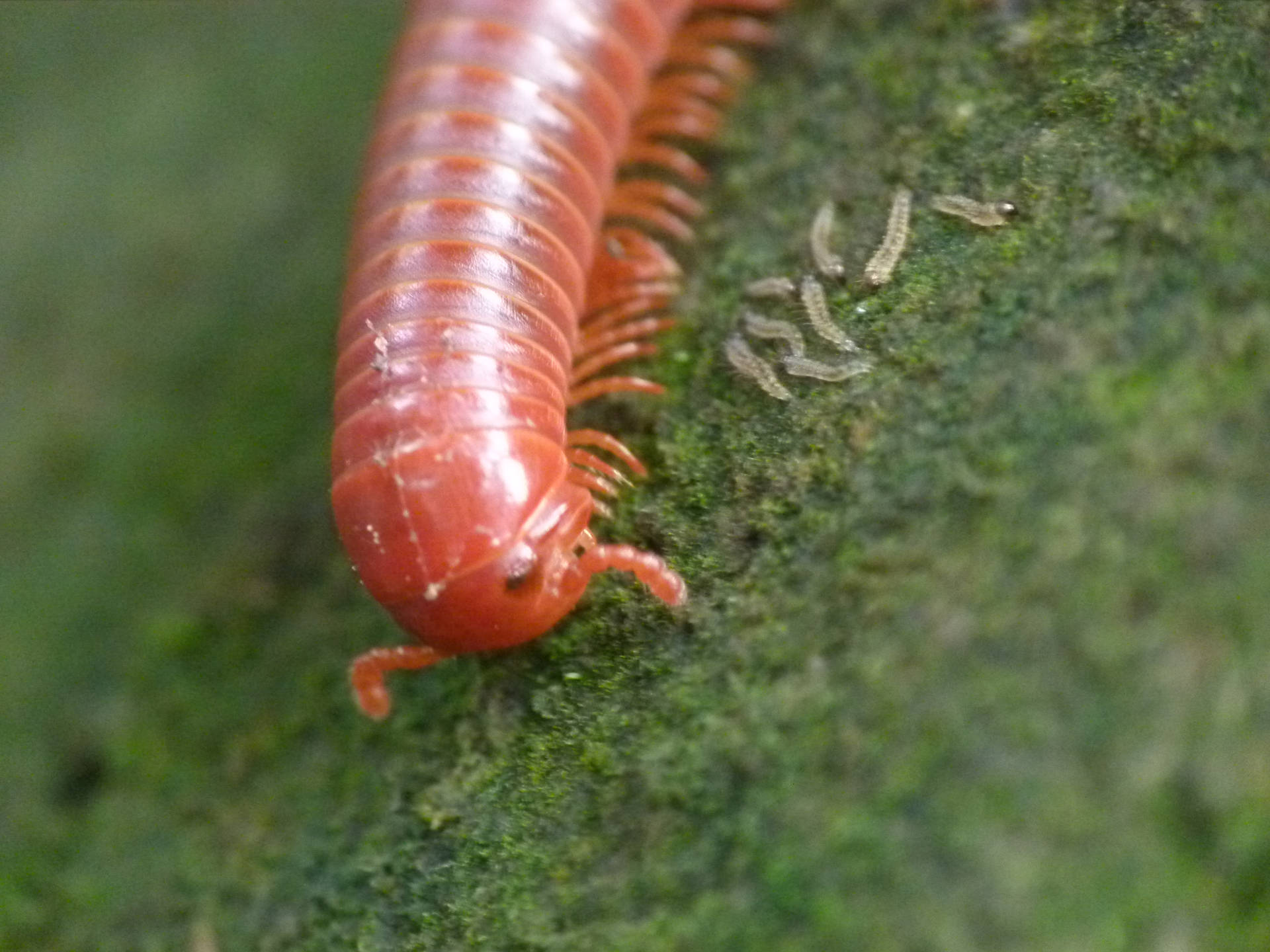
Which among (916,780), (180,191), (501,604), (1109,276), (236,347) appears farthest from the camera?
(180,191)

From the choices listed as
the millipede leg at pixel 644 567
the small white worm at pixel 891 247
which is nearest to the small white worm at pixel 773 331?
the small white worm at pixel 891 247

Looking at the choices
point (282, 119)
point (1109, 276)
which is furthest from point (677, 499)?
point (282, 119)

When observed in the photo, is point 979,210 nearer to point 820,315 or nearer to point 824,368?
point 820,315

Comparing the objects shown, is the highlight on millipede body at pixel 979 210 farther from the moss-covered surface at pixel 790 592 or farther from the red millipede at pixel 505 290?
the red millipede at pixel 505 290

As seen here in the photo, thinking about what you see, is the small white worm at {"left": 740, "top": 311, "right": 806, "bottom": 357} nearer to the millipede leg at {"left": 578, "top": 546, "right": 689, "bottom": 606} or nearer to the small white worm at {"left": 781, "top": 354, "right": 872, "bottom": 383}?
the small white worm at {"left": 781, "top": 354, "right": 872, "bottom": 383}

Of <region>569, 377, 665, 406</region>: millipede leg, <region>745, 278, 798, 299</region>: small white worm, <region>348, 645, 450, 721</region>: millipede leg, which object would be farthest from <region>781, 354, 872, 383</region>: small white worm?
<region>348, 645, 450, 721</region>: millipede leg

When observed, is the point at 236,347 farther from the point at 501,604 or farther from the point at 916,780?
Answer: the point at 916,780
